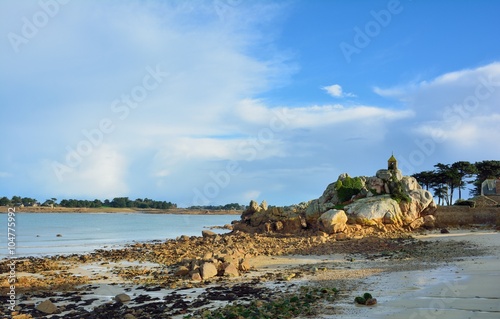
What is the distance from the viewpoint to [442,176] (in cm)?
5691

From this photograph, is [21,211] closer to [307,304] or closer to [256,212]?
[256,212]

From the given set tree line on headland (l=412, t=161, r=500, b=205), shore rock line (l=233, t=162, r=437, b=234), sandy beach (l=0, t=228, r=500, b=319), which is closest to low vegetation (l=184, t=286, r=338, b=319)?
sandy beach (l=0, t=228, r=500, b=319)

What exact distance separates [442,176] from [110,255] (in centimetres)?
4677

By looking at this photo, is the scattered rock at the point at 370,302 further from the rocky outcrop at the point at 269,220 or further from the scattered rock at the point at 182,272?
the rocky outcrop at the point at 269,220

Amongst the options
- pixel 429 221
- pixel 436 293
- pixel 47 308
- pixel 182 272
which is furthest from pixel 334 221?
pixel 47 308

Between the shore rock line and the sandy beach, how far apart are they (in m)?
6.03

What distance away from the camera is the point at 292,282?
13312 millimetres

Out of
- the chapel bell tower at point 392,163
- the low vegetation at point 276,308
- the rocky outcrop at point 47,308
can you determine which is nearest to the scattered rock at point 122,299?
the rocky outcrop at point 47,308

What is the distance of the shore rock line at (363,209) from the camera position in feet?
95.8

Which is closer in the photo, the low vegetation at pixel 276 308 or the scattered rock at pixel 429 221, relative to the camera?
the low vegetation at pixel 276 308

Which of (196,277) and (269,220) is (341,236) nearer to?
(269,220)

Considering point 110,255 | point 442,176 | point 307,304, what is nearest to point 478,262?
point 307,304

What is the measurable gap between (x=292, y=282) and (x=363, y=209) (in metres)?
17.5

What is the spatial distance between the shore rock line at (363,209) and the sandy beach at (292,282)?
6.03 meters
